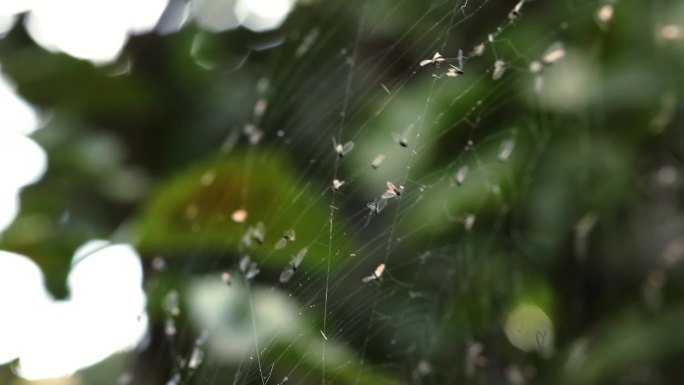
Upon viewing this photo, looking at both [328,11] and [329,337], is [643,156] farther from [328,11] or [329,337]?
[329,337]

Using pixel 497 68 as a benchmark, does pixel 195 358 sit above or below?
below

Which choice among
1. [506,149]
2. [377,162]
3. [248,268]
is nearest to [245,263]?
[248,268]

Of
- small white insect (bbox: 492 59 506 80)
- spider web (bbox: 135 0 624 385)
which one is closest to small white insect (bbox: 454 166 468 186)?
spider web (bbox: 135 0 624 385)

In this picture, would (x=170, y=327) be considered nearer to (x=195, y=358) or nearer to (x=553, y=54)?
(x=195, y=358)

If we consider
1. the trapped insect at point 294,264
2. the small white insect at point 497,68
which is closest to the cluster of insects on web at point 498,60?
the small white insect at point 497,68

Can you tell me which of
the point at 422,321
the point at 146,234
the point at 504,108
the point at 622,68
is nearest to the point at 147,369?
the point at 146,234

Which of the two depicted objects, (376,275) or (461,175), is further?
(461,175)

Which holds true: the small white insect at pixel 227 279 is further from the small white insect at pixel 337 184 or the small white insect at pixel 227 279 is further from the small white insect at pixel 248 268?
the small white insect at pixel 337 184
